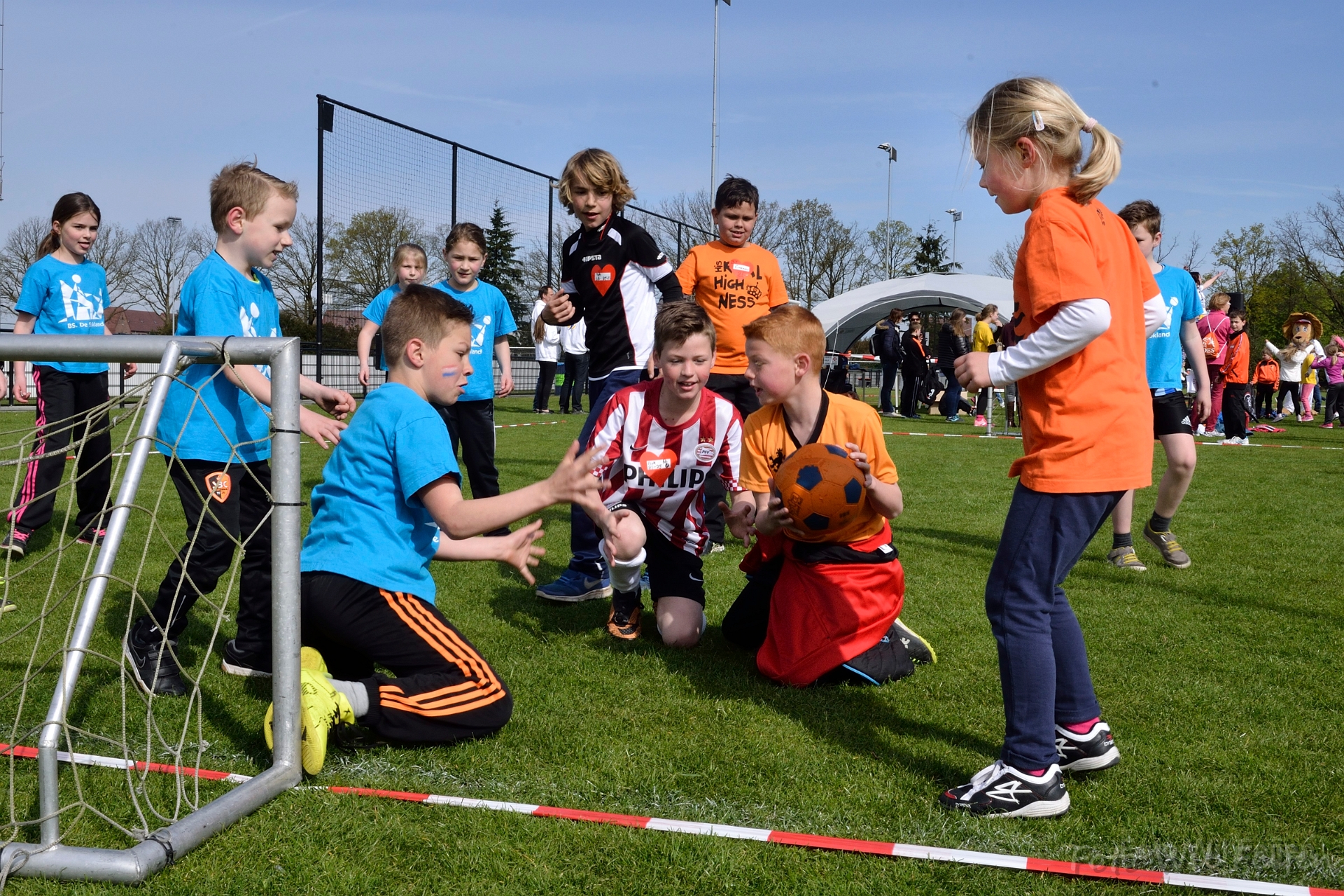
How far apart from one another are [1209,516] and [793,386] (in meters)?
5.86

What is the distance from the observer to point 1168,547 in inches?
251

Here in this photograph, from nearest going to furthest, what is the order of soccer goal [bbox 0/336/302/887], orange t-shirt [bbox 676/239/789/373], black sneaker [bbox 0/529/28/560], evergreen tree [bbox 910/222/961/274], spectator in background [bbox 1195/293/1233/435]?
soccer goal [bbox 0/336/302/887]
black sneaker [bbox 0/529/28/560]
orange t-shirt [bbox 676/239/789/373]
spectator in background [bbox 1195/293/1233/435]
evergreen tree [bbox 910/222/961/274]

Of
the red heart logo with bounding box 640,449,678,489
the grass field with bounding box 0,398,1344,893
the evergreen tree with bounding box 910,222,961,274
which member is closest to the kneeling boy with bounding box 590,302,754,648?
the red heart logo with bounding box 640,449,678,489

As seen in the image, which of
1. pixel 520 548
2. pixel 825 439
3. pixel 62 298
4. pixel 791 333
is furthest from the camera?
pixel 62 298

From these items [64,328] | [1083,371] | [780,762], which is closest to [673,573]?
[780,762]

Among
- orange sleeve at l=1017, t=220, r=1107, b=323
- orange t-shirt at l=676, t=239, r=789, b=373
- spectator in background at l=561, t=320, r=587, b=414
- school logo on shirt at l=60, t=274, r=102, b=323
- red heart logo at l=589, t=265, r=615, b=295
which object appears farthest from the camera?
spectator in background at l=561, t=320, r=587, b=414

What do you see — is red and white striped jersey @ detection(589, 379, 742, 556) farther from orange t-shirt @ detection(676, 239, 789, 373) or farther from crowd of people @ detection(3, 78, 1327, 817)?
orange t-shirt @ detection(676, 239, 789, 373)

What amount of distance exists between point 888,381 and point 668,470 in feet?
64.8

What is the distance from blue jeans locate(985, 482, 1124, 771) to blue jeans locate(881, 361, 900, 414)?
20.4 meters

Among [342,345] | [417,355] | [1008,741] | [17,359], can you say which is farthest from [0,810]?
[342,345]

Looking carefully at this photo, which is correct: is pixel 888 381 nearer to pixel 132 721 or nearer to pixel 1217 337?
pixel 1217 337

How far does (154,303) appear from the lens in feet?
121

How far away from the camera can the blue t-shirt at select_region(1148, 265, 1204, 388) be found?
20.4 feet

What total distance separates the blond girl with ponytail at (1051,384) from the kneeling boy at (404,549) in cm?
142
